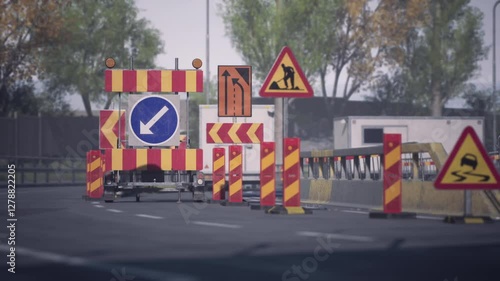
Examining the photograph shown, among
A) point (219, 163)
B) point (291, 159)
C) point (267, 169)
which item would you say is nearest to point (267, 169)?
point (267, 169)

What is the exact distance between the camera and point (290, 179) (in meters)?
18.1

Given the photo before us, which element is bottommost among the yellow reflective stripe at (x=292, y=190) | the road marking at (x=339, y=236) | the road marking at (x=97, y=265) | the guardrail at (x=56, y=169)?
the guardrail at (x=56, y=169)

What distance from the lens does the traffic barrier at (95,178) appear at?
2525cm

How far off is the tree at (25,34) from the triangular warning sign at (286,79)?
38594mm

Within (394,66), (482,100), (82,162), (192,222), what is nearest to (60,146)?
(82,162)

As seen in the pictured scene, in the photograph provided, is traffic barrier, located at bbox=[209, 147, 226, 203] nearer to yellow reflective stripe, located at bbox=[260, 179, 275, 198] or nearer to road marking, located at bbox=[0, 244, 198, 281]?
yellow reflective stripe, located at bbox=[260, 179, 275, 198]

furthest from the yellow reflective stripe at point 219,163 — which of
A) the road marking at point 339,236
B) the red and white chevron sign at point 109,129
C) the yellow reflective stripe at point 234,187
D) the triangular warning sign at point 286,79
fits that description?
the road marking at point 339,236

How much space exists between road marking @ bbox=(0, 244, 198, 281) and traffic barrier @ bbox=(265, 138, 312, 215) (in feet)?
23.8

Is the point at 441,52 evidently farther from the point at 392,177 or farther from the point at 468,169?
the point at 468,169

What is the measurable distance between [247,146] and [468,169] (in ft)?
78.5

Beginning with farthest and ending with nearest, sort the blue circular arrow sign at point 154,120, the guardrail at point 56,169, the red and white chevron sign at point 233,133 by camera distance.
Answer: the guardrail at point 56,169 < the red and white chevron sign at point 233,133 < the blue circular arrow sign at point 154,120

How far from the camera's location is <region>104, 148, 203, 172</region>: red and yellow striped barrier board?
2175 centimetres

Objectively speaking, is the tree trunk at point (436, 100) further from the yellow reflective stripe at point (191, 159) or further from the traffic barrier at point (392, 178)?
the traffic barrier at point (392, 178)

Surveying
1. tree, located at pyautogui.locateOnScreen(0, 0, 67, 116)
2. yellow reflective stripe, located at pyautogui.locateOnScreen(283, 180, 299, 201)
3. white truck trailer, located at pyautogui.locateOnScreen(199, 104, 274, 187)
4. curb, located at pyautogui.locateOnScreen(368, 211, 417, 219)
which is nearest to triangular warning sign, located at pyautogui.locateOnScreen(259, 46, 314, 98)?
yellow reflective stripe, located at pyautogui.locateOnScreen(283, 180, 299, 201)
